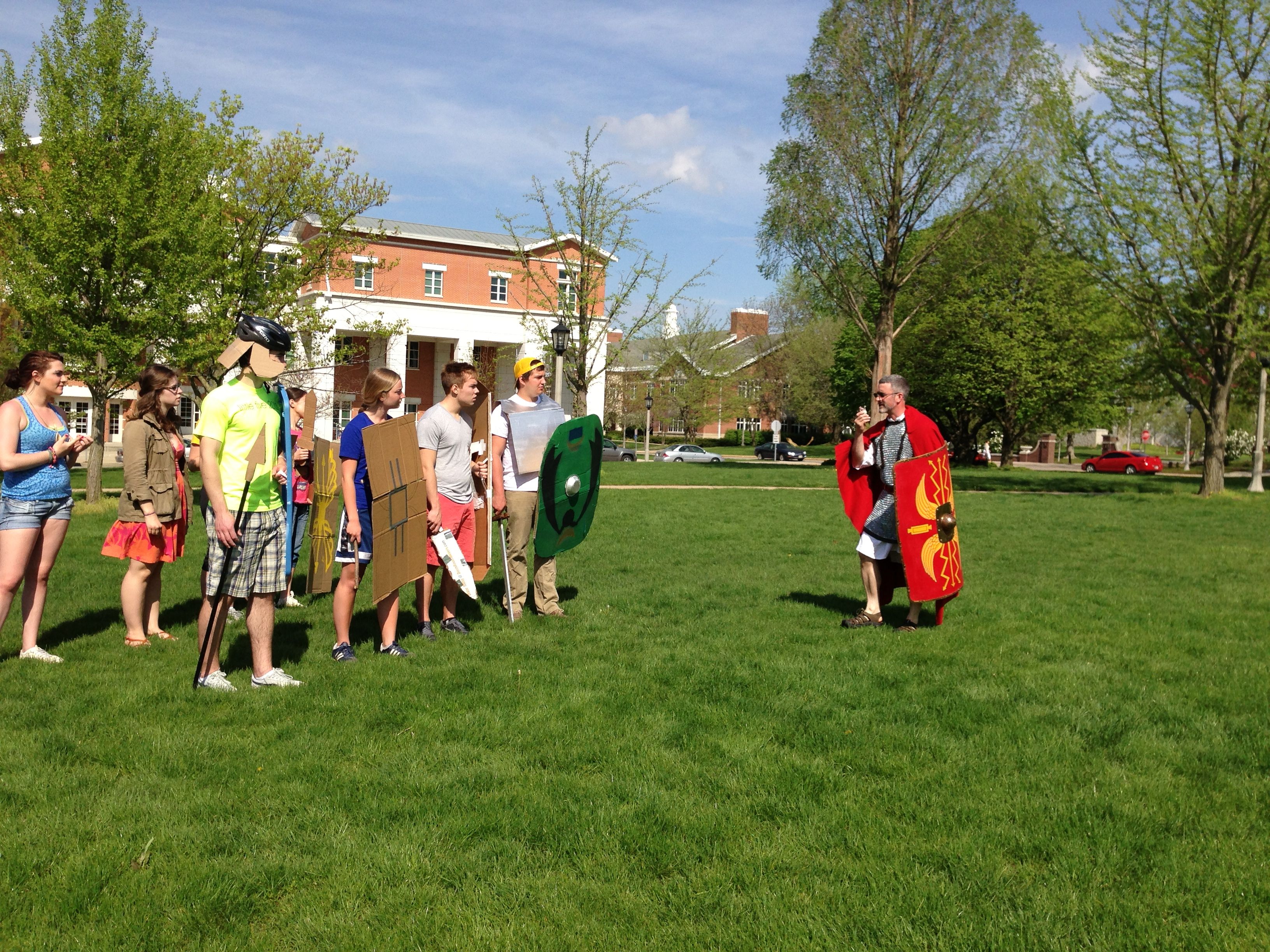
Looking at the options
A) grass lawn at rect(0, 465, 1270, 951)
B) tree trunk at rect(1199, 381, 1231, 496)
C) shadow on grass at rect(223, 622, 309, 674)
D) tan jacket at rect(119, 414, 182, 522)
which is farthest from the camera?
tree trunk at rect(1199, 381, 1231, 496)

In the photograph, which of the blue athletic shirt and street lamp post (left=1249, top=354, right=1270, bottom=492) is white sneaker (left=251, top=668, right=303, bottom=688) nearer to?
the blue athletic shirt

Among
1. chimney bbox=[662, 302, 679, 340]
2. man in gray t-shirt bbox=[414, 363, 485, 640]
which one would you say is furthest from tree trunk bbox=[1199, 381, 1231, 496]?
chimney bbox=[662, 302, 679, 340]

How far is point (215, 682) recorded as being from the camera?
5.63m

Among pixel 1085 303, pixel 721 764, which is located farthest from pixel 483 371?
pixel 721 764

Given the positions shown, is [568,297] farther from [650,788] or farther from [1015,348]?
[650,788]

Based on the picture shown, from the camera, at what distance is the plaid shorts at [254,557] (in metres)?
5.34

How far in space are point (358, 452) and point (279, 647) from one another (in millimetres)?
1544

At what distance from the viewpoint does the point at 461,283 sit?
48.9 meters

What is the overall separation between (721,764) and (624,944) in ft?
5.18

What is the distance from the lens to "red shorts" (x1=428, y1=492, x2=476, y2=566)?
709 centimetres

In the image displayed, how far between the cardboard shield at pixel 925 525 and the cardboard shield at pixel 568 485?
2246mm

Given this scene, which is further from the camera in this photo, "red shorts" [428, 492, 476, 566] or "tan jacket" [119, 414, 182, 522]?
"red shorts" [428, 492, 476, 566]

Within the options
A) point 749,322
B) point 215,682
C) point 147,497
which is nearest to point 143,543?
point 147,497

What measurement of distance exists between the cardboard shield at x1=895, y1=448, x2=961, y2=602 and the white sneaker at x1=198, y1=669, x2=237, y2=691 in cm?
456
